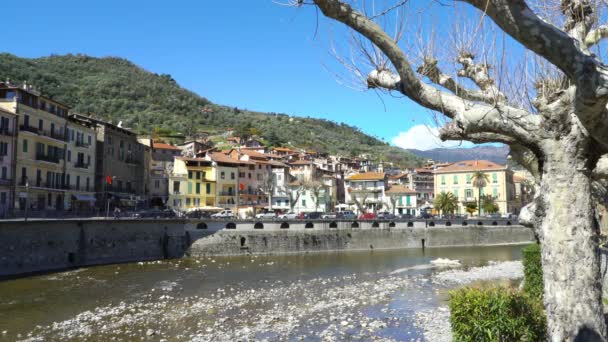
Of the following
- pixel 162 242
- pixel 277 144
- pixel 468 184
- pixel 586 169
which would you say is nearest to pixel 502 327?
pixel 586 169

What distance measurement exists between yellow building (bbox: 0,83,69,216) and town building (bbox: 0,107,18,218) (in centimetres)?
75

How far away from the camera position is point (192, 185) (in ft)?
233

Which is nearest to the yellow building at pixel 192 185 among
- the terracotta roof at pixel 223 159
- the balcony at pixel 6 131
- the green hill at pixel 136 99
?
the terracotta roof at pixel 223 159

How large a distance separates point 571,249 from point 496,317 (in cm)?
311

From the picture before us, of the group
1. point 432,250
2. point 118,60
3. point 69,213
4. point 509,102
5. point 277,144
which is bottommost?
point 432,250

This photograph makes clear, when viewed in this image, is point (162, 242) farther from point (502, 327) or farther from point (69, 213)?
point (502, 327)

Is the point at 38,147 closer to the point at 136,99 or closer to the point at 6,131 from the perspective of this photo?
the point at 6,131

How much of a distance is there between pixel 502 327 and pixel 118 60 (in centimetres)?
20570

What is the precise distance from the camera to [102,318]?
2069 cm

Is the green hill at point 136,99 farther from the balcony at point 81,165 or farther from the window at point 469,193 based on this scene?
the window at point 469,193

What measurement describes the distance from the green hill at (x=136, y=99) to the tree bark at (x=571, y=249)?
120773 mm

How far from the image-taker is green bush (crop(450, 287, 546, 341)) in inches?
352

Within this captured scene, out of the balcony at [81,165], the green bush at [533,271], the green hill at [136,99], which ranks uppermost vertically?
the green hill at [136,99]

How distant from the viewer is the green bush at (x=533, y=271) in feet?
53.8
